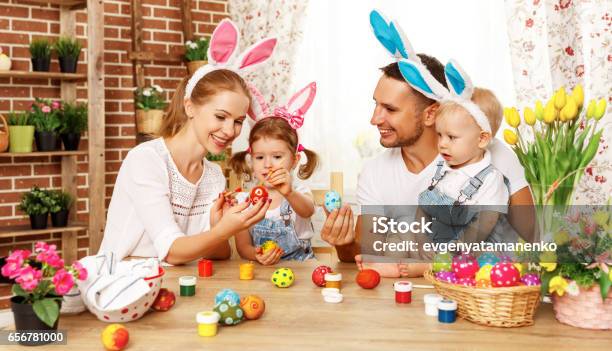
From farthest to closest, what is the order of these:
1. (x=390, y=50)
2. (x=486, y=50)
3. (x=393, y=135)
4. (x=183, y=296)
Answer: (x=486, y=50), (x=393, y=135), (x=390, y=50), (x=183, y=296)

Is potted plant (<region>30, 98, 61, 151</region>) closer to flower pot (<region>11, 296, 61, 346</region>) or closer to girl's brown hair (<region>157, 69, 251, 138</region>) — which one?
girl's brown hair (<region>157, 69, 251, 138</region>)

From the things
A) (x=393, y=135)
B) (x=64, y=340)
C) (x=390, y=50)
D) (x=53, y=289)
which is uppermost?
(x=390, y=50)

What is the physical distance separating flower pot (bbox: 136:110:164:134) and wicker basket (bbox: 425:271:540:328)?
10.6ft

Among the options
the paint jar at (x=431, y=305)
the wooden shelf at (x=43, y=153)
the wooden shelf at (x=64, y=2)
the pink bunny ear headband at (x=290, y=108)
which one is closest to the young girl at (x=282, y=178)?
the pink bunny ear headband at (x=290, y=108)

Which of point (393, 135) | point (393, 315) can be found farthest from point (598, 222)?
point (393, 135)

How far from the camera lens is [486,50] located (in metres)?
3.73

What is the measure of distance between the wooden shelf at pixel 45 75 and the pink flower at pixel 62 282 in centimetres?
278

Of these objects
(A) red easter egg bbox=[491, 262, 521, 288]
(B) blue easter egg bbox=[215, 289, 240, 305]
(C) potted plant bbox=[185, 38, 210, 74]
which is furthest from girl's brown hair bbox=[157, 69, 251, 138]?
(C) potted plant bbox=[185, 38, 210, 74]

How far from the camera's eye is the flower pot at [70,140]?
4086 millimetres

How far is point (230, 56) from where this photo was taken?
7.64 ft

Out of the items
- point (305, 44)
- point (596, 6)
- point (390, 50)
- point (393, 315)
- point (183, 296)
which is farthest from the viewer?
point (305, 44)

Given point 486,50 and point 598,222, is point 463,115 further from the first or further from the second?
point 486,50

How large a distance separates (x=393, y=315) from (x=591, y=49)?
7.19ft

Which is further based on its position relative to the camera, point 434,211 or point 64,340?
point 434,211
